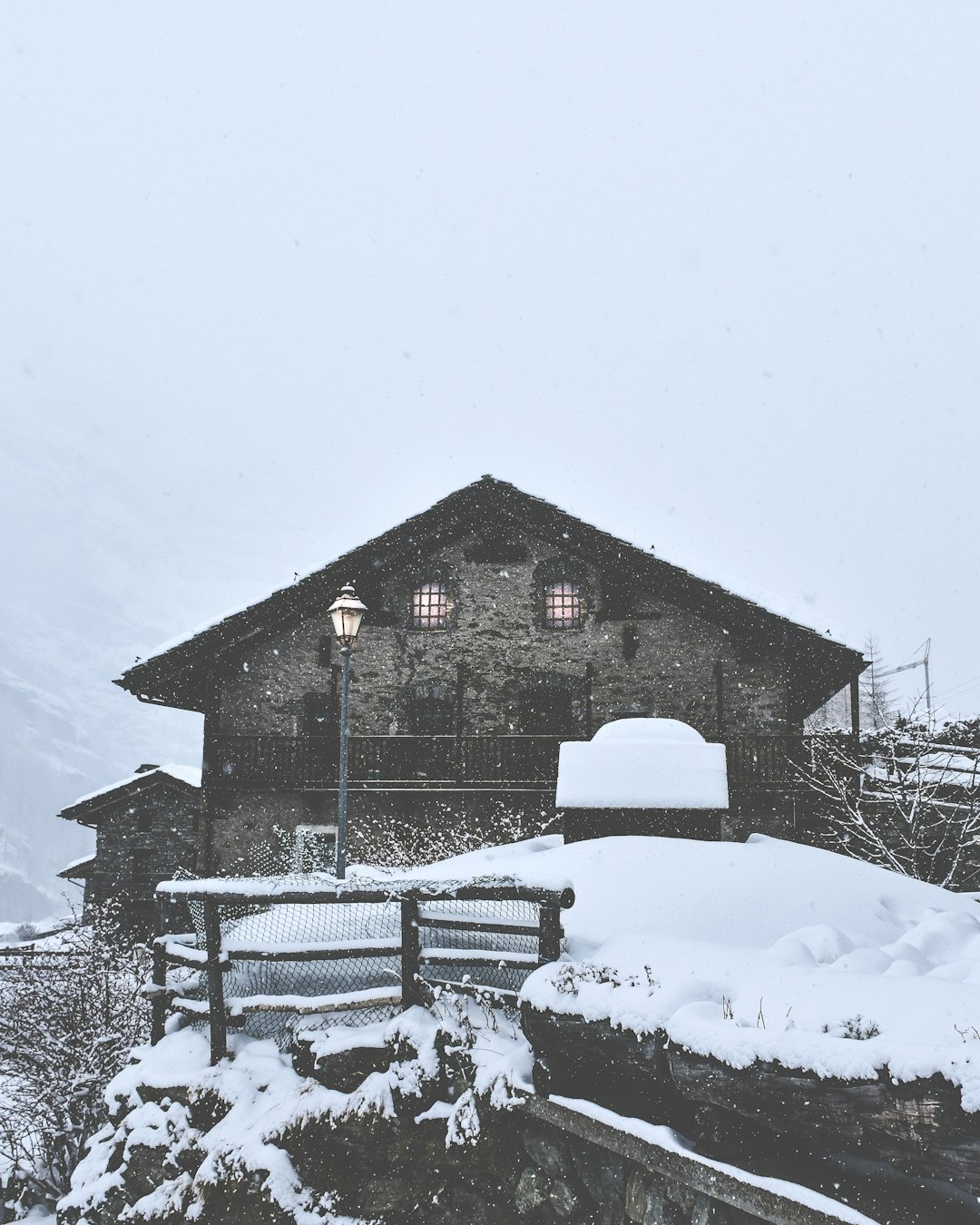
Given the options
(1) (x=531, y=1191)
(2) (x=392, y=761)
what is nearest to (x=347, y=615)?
(1) (x=531, y=1191)

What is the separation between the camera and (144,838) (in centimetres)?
2786

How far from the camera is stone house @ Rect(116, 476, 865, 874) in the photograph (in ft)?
58.8

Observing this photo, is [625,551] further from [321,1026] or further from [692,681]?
[321,1026]

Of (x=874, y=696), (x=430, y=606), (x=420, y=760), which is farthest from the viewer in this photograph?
(x=874, y=696)

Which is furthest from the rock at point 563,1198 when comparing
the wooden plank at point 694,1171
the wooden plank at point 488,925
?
the wooden plank at point 488,925

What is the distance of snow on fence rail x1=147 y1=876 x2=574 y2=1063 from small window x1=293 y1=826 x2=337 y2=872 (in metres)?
11.2

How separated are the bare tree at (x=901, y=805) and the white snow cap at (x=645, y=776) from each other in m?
7.03

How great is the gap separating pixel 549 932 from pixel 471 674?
44.3ft

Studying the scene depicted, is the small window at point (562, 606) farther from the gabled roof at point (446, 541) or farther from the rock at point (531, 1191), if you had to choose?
the rock at point (531, 1191)

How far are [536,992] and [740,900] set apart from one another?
2029mm

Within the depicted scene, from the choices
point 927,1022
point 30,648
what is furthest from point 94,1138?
point 30,648

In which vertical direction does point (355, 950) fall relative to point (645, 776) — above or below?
below

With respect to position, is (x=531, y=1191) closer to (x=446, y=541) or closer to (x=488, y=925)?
(x=488, y=925)

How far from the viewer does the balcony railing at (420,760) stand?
1716 centimetres
